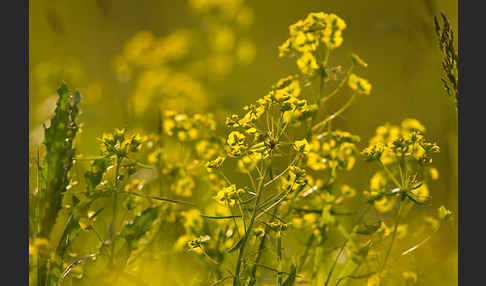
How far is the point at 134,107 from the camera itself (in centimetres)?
180

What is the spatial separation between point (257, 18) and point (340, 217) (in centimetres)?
65

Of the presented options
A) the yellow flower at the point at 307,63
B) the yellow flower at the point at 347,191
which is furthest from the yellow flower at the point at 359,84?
the yellow flower at the point at 347,191

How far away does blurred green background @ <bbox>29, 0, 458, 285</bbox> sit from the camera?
1698 millimetres

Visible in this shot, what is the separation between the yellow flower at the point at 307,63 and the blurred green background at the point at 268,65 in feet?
0.53

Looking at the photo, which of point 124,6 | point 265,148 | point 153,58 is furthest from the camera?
point 153,58

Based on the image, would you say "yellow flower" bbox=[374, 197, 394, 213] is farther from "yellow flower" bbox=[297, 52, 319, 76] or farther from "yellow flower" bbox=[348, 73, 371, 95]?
"yellow flower" bbox=[297, 52, 319, 76]

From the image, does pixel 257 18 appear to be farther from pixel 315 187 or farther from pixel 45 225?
pixel 45 225

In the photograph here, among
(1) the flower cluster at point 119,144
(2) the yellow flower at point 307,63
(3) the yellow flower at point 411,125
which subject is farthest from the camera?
(3) the yellow flower at point 411,125

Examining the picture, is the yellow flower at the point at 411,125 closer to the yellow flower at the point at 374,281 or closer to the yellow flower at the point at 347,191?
the yellow flower at the point at 347,191

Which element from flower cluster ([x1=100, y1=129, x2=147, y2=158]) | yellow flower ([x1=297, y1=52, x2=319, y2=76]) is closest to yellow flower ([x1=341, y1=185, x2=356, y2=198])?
yellow flower ([x1=297, y1=52, x2=319, y2=76])

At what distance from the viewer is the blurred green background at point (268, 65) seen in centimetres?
170

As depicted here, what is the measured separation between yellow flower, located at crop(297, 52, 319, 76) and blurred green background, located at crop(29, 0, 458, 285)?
161 mm

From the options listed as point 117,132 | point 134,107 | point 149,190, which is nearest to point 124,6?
point 134,107

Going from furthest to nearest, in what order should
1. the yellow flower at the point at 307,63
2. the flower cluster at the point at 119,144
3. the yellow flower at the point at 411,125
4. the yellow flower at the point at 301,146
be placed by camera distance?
the yellow flower at the point at 411,125 → the yellow flower at the point at 307,63 → the flower cluster at the point at 119,144 → the yellow flower at the point at 301,146
